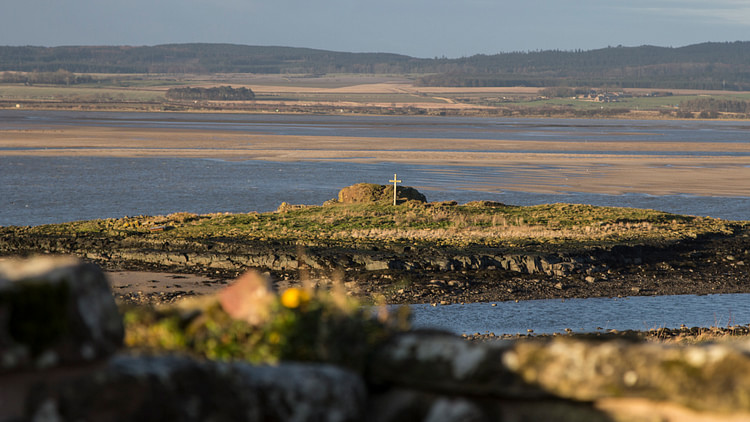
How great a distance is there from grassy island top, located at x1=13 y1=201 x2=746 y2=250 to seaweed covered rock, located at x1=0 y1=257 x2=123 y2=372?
33960 millimetres

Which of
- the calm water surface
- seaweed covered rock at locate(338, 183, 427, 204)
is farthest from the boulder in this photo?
seaweed covered rock at locate(338, 183, 427, 204)

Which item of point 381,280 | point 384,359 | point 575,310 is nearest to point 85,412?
point 384,359

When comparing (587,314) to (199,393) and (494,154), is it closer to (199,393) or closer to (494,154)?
(199,393)

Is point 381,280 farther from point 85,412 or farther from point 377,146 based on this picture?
point 377,146

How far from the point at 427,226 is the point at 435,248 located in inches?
242

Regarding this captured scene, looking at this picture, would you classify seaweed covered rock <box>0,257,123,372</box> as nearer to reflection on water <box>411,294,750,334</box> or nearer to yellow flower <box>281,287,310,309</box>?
yellow flower <box>281,287,310,309</box>

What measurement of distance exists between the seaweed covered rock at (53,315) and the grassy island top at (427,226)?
33960mm

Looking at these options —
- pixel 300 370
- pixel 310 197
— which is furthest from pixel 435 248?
pixel 300 370

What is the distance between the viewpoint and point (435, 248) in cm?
3688

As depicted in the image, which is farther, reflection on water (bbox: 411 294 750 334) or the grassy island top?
the grassy island top

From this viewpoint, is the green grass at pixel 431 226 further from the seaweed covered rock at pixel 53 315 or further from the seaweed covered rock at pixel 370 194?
the seaweed covered rock at pixel 53 315

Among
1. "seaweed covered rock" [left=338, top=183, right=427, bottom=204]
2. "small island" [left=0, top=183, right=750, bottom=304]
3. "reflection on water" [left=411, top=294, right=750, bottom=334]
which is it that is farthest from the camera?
"seaweed covered rock" [left=338, top=183, right=427, bottom=204]

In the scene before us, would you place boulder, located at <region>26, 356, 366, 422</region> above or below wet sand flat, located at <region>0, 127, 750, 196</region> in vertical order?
above

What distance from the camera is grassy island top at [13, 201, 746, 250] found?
1549 inches
